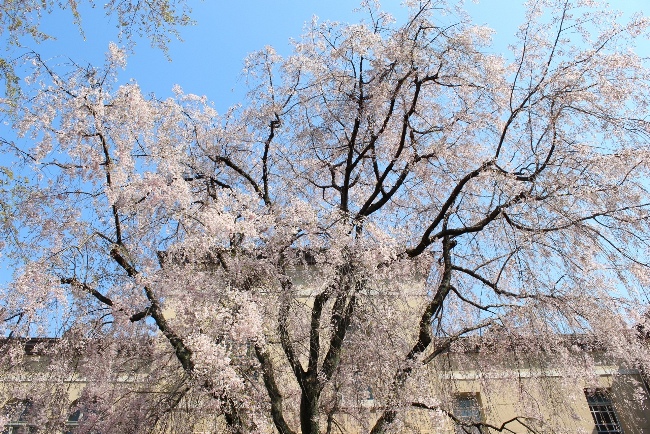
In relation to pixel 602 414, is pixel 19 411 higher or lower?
lower

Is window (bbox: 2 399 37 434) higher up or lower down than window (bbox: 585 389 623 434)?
lower down

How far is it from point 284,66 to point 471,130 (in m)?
3.80

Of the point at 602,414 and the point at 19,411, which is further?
the point at 602,414

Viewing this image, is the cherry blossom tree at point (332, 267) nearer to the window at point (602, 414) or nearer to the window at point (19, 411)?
the window at point (19, 411)

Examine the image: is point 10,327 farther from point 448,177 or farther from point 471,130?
point 471,130

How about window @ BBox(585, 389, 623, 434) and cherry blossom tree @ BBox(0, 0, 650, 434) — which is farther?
window @ BBox(585, 389, 623, 434)

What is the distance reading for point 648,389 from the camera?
1181 centimetres

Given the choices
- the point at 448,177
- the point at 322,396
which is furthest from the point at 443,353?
the point at 448,177

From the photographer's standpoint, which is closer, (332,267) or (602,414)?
(332,267)

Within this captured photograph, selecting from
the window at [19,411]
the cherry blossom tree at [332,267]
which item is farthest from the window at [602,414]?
the window at [19,411]

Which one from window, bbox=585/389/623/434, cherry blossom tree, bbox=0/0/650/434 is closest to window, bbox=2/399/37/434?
cherry blossom tree, bbox=0/0/650/434

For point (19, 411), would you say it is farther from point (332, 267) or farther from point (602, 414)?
point (602, 414)

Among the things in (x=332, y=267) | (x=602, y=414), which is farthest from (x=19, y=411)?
(x=602, y=414)

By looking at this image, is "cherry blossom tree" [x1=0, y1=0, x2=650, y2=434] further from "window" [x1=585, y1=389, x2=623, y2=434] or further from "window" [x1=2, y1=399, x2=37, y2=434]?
"window" [x1=585, y1=389, x2=623, y2=434]
